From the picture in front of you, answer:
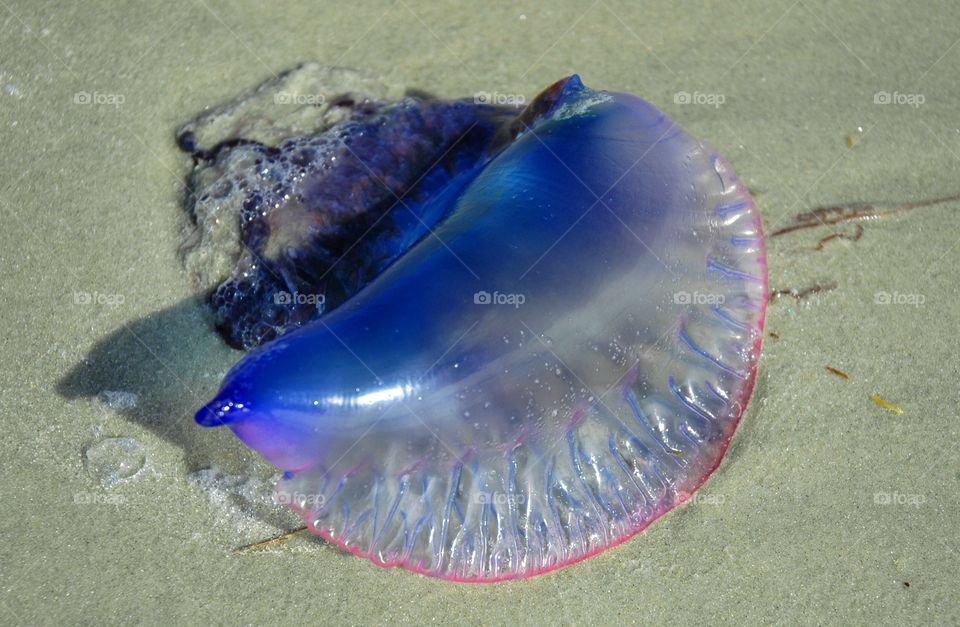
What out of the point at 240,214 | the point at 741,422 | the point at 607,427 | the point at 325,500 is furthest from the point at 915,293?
the point at 240,214

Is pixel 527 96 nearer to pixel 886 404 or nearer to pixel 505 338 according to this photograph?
pixel 505 338

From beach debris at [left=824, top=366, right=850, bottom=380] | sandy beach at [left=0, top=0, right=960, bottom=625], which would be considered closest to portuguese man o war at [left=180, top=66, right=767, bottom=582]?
sandy beach at [left=0, top=0, right=960, bottom=625]

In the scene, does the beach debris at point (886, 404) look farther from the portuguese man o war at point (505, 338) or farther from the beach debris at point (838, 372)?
the portuguese man o war at point (505, 338)

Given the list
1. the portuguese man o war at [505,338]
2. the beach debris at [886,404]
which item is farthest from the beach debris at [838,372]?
the portuguese man o war at [505,338]

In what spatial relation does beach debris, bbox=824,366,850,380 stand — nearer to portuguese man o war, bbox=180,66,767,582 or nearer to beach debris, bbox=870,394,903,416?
beach debris, bbox=870,394,903,416

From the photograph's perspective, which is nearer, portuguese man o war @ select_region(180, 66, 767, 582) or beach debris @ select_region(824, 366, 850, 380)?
portuguese man o war @ select_region(180, 66, 767, 582)

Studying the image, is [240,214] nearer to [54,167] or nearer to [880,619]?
[54,167]

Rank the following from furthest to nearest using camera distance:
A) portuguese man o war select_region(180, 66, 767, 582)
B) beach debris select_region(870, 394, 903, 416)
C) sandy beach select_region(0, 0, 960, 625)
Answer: beach debris select_region(870, 394, 903, 416) < sandy beach select_region(0, 0, 960, 625) < portuguese man o war select_region(180, 66, 767, 582)
